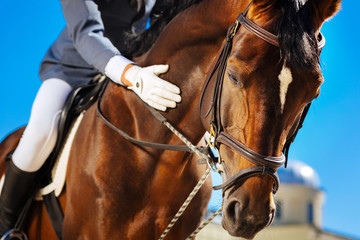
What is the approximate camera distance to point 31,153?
346cm

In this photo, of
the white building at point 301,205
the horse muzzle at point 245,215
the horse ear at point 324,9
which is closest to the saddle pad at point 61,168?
the horse muzzle at point 245,215

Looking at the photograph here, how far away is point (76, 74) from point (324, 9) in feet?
6.61

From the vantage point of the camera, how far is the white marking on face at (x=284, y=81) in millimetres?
2377

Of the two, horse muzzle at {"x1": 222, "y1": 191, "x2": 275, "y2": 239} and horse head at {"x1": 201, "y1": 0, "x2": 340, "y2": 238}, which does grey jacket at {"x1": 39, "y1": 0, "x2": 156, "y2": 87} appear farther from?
horse muzzle at {"x1": 222, "y1": 191, "x2": 275, "y2": 239}

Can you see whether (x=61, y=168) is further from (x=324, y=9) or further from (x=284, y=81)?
(x=324, y=9)

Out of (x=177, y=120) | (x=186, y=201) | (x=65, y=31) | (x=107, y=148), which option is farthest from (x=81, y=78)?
(x=186, y=201)

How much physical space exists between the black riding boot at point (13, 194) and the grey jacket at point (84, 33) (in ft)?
2.53

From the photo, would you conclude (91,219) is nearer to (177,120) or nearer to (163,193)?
(163,193)

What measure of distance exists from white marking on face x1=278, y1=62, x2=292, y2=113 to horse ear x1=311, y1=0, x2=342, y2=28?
0.43m

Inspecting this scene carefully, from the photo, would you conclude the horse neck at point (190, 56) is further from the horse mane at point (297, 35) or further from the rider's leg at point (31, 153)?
the rider's leg at point (31, 153)

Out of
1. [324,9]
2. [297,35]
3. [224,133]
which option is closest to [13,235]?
[224,133]

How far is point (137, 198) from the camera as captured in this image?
9.77 feet

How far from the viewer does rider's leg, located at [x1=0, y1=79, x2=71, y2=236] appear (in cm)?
346

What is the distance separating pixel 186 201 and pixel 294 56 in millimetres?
1054
